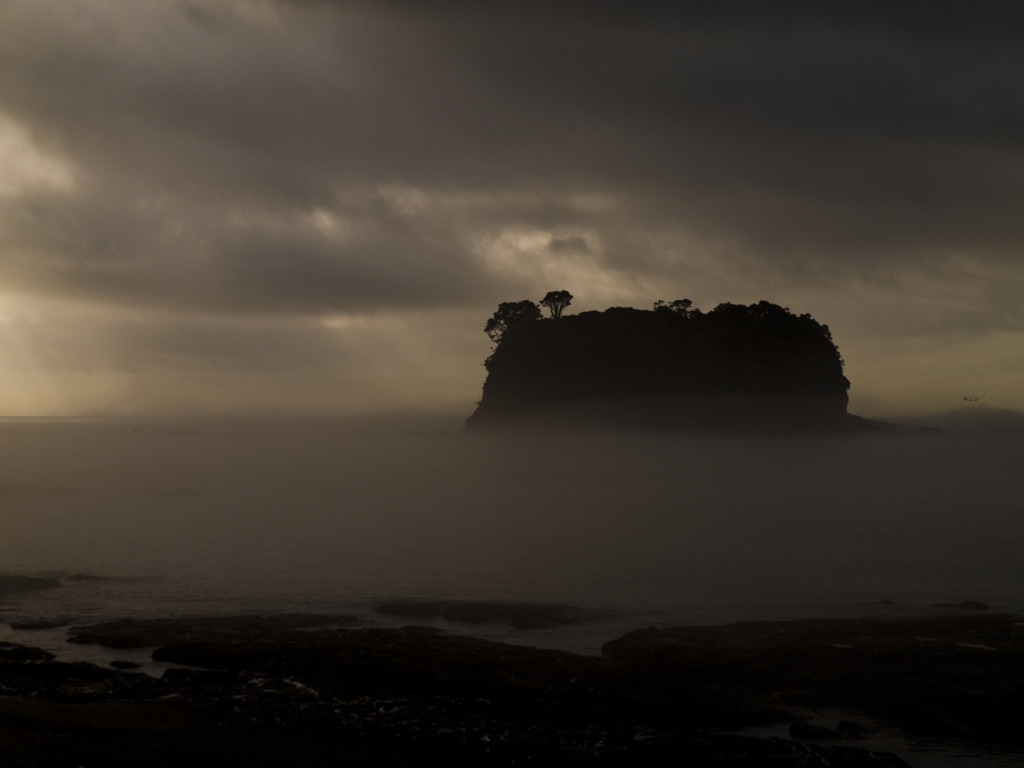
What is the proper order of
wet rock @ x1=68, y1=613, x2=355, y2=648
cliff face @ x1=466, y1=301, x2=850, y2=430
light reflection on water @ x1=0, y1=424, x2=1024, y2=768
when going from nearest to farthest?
wet rock @ x1=68, y1=613, x2=355, y2=648
light reflection on water @ x1=0, y1=424, x2=1024, y2=768
cliff face @ x1=466, y1=301, x2=850, y2=430

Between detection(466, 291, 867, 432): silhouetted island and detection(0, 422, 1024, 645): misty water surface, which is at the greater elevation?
detection(466, 291, 867, 432): silhouetted island

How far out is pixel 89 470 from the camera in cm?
12512

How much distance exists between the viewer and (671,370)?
167750mm

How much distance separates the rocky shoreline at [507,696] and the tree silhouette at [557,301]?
163217mm

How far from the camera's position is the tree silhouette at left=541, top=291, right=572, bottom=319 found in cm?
18625

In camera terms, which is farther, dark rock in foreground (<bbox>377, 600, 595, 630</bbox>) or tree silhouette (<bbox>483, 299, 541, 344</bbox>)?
tree silhouette (<bbox>483, 299, 541, 344</bbox>)

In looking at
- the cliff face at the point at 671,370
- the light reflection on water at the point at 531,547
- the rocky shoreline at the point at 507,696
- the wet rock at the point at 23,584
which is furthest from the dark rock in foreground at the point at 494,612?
the cliff face at the point at 671,370

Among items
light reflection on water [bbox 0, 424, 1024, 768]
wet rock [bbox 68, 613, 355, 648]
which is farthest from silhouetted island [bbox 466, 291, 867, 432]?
wet rock [bbox 68, 613, 355, 648]

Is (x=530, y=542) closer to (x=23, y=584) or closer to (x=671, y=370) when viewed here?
(x=23, y=584)

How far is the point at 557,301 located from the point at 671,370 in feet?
109

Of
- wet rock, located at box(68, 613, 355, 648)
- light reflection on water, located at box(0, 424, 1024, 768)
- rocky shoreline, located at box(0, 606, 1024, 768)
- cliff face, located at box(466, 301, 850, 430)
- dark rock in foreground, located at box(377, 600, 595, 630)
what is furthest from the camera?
cliff face, located at box(466, 301, 850, 430)

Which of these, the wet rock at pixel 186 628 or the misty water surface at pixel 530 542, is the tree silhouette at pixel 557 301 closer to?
the misty water surface at pixel 530 542

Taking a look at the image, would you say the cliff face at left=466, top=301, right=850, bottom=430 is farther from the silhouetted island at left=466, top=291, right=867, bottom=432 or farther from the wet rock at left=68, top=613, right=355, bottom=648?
the wet rock at left=68, top=613, right=355, bottom=648

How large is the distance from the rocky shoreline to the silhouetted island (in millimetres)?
144903
